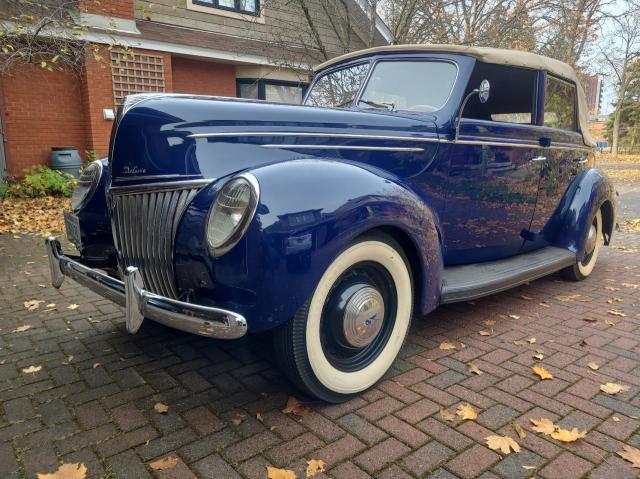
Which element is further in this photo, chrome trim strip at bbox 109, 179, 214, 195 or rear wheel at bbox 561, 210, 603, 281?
rear wheel at bbox 561, 210, 603, 281

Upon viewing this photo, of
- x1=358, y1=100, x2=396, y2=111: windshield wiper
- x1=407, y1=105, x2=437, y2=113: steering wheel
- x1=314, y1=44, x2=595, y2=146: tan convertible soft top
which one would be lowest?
x1=407, y1=105, x2=437, y2=113: steering wheel

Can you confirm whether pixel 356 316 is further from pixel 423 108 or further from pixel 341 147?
pixel 423 108

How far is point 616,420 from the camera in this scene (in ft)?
7.52

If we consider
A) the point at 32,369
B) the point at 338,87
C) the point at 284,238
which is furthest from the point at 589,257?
the point at 32,369

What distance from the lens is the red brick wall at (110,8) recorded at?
29.5ft

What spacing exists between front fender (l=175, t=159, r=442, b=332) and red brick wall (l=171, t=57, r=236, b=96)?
31.4 ft

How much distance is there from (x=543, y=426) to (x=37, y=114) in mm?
9987

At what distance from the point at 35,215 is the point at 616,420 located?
7.89 metres

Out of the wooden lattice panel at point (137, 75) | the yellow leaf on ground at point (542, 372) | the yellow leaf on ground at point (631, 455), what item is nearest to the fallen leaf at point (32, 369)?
the yellow leaf on ground at point (542, 372)

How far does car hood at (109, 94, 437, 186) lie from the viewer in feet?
7.40

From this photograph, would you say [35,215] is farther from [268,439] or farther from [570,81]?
[570,81]

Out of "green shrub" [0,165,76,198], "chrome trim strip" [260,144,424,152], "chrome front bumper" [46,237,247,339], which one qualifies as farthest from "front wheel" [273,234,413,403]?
"green shrub" [0,165,76,198]

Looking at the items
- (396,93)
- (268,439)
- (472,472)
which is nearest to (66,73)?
(396,93)

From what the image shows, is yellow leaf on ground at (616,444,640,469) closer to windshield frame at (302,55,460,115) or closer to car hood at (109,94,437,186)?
car hood at (109,94,437,186)
